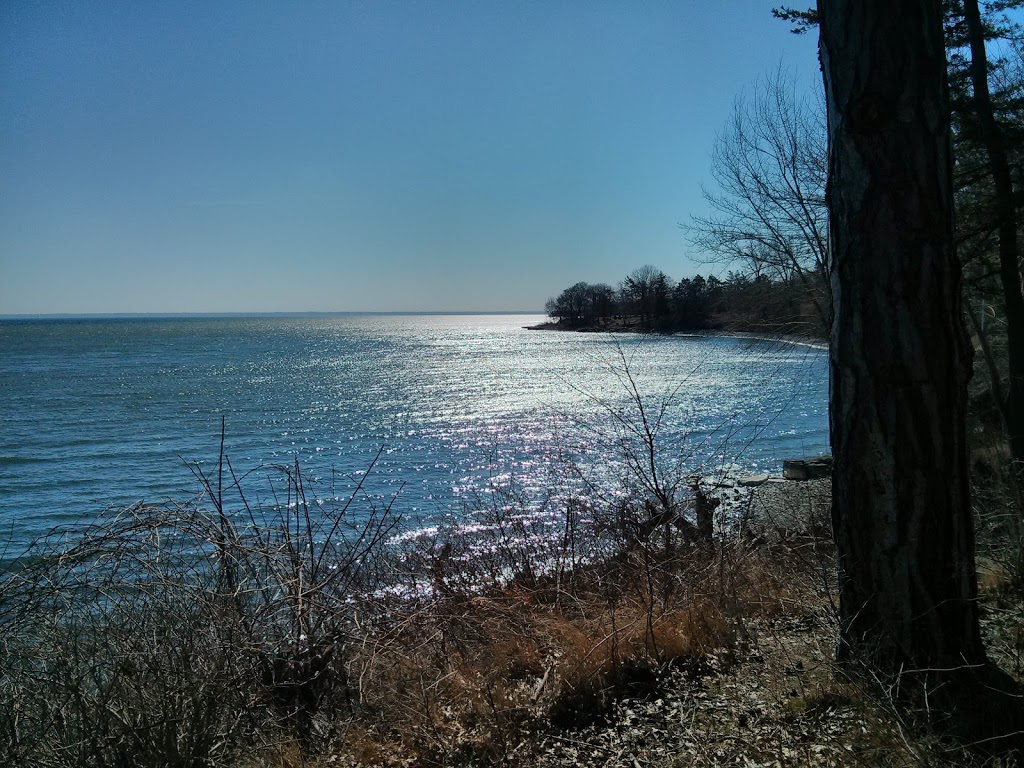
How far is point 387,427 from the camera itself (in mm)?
36281

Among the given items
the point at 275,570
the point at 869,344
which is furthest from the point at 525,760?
the point at 869,344

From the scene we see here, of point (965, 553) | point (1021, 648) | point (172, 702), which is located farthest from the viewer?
point (1021, 648)

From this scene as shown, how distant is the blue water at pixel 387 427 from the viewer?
1891cm

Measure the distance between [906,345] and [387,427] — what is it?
34293mm

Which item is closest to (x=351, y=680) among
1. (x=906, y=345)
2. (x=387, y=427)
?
(x=906, y=345)

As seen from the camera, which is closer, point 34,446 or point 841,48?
point 841,48

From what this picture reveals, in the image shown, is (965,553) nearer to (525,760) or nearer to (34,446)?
(525,760)

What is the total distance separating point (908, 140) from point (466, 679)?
3764mm

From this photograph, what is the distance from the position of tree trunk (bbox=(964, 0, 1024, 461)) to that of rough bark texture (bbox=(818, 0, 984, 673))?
34.8ft

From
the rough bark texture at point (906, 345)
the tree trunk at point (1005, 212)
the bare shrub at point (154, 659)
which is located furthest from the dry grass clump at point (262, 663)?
the tree trunk at point (1005, 212)

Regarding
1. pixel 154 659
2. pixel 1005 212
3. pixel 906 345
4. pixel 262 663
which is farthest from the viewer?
pixel 1005 212

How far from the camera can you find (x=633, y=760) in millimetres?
3055

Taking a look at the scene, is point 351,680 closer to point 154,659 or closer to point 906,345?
point 154,659

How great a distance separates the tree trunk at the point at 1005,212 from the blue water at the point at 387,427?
396cm
